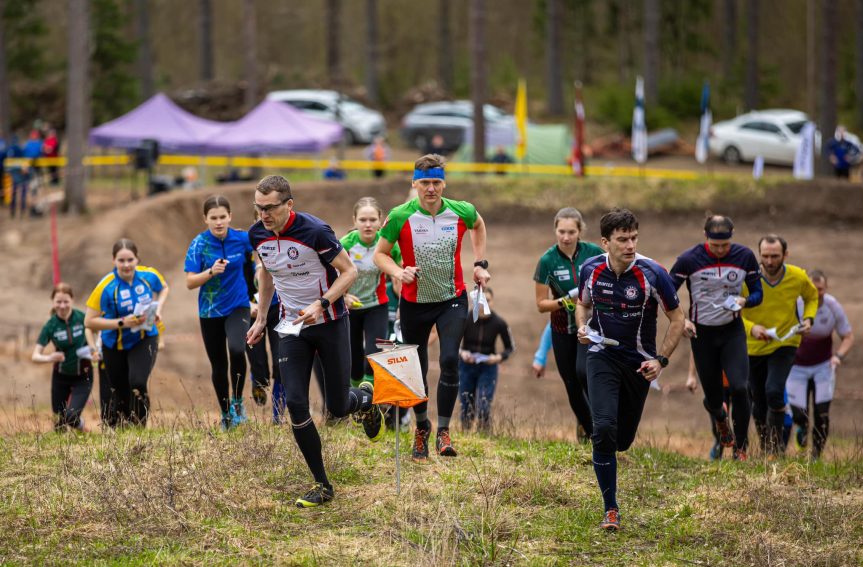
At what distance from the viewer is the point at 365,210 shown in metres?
9.80

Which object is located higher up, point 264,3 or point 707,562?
point 264,3

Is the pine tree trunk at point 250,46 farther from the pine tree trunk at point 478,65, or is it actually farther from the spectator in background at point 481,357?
the spectator in background at point 481,357

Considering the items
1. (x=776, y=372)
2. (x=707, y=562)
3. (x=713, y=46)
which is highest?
(x=713, y=46)

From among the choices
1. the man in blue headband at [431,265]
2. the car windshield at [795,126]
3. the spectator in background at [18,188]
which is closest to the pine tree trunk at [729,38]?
the car windshield at [795,126]

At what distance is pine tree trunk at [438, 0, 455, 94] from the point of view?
180 ft

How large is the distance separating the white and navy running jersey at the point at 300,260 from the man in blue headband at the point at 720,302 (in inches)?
140

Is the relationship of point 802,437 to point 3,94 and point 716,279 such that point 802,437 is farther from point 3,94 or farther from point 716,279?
point 3,94

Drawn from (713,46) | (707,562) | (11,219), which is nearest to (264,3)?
(713,46)

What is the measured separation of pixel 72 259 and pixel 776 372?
16.6m

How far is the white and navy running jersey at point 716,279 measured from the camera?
9.43 metres

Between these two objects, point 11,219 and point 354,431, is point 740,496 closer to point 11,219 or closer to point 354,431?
point 354,431

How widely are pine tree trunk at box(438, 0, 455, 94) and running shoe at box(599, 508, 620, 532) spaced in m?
49.1

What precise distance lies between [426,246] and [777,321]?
3933mm

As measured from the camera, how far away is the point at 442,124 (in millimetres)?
40375
